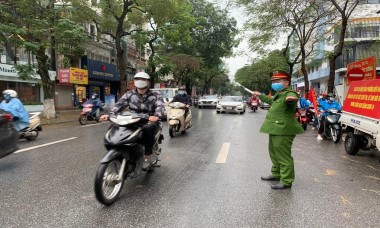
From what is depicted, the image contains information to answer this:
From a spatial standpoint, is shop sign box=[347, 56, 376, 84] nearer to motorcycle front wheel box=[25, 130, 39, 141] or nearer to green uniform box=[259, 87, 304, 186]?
green uniform box=[259, 87, 304, 186]

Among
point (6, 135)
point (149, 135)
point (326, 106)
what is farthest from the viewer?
point (326, 106)

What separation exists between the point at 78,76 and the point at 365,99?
2645 cm

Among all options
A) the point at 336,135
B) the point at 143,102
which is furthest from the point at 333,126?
the point at 143,102

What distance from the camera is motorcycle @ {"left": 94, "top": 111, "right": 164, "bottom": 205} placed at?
4.09 m

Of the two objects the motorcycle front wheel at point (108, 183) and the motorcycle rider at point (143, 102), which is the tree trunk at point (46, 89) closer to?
the motorcycle rider at point (143, 102)

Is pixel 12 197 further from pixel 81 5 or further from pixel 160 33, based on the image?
pixel 160 33

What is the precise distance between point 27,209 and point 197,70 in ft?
125

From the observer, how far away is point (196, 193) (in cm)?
465

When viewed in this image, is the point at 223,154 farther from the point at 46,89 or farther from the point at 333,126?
the point at 46,89

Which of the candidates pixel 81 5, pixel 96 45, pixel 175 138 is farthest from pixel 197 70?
pixel 175 138

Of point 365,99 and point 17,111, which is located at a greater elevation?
point 365,99

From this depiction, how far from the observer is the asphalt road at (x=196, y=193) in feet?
12.2

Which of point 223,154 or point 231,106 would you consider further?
point 231,106

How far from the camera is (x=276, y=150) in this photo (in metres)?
5.04
